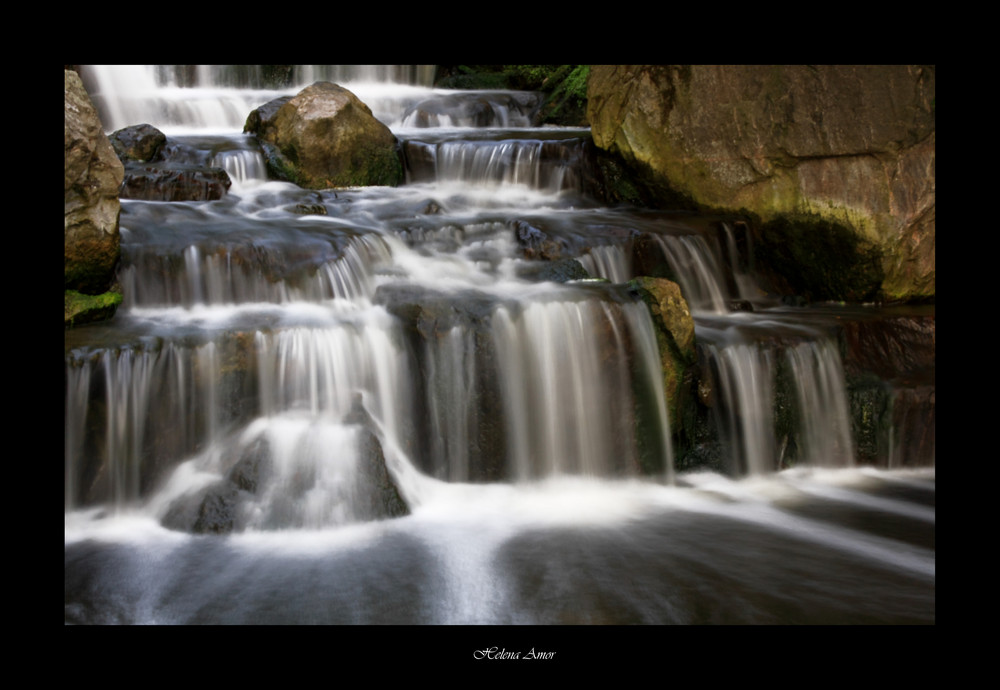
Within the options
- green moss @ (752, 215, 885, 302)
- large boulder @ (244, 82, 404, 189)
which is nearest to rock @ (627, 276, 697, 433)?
green moss @ (752, 215, 885, 302)

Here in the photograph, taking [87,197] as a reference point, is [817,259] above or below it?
below

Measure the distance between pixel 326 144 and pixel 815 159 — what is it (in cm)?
603

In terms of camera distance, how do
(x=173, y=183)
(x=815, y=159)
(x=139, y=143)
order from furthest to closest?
(x=139, y=143)
(x=173, y=183)
(x=815, y=159)

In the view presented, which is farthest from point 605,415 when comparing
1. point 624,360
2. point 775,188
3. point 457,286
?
point 775,188

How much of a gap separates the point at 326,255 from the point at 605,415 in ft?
9.63

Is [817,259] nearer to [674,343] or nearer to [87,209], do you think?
[674,343]

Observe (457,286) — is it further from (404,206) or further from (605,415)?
(404,206)

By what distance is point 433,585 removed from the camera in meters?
3.98

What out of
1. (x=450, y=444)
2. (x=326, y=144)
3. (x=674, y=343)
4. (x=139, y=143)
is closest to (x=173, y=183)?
(x=139, y=143)

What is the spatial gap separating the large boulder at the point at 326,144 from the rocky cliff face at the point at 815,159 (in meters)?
3.52

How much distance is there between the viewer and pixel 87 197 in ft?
18.7

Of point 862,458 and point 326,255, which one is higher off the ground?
point 326,255

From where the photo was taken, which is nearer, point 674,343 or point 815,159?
point 674,343

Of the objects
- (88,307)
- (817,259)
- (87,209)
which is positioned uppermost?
(87,209)
